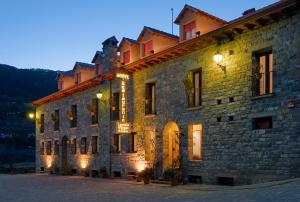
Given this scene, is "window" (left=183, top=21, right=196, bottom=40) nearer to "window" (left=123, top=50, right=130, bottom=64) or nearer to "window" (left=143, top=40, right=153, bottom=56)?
"window" (left=143, top=40, right=153, bottom=56)

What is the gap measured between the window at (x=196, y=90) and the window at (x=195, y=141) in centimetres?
104

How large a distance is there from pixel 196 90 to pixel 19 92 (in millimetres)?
73584

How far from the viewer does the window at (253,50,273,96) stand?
1552 cm

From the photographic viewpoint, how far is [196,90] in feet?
62.8

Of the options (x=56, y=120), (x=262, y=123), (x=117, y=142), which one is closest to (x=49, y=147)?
(x=56, y=120)

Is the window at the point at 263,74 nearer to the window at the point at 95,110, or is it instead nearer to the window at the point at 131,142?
the window at the point at 131,142

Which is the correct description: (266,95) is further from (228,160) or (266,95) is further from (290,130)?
(228,160)

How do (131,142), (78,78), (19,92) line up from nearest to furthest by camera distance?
(131,142), (78,78), (19,92)

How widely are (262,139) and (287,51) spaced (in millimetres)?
3249

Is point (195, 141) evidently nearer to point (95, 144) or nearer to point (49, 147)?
point (95, 144)

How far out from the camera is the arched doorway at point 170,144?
20.7 meters

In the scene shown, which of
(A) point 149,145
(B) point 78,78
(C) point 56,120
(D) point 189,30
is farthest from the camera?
(C) point 56,120

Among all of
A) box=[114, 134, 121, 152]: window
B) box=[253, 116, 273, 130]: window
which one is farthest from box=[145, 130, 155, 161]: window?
box=[253, 116, 273, 130]: window

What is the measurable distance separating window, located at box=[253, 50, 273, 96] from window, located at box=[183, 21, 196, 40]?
13.6ft
